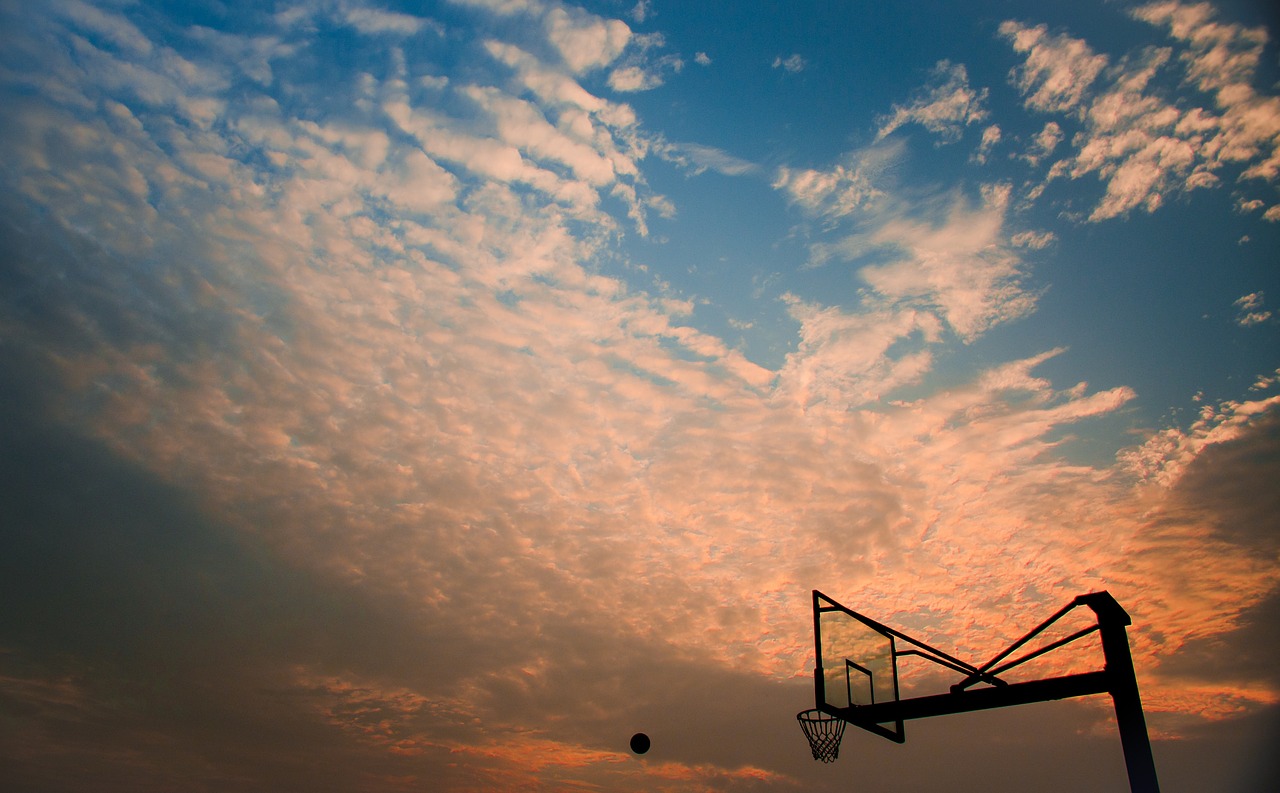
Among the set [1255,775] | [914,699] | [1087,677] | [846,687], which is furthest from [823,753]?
[1255,775]

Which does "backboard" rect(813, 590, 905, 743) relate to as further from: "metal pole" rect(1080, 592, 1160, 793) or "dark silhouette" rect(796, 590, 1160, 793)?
"metal pole" rect(1080, 592, 1160, 793)

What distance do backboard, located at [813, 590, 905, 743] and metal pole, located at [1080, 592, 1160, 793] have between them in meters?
3.63

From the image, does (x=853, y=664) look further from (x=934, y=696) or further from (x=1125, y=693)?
(x=1125, y=693)

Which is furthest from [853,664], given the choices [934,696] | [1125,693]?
[1125,693]

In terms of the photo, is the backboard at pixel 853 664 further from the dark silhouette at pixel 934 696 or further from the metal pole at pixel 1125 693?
the metal pole at pixel 1125 693

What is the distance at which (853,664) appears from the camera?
42.7 feet

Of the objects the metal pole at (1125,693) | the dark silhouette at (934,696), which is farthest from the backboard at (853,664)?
the metal pole at (1125,693)

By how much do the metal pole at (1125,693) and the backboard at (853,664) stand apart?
3.63m

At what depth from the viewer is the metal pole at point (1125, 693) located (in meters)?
9.06

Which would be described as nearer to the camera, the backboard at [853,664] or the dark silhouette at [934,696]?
the dark silhouette at [934,696]

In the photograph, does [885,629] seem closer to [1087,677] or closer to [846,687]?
[846,687]

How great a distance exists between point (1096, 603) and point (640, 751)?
13.0m

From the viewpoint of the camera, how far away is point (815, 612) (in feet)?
46.2

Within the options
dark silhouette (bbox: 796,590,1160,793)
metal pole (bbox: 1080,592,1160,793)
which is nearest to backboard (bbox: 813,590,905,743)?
dark silhouette (bbox: 796,590,1160,793)
